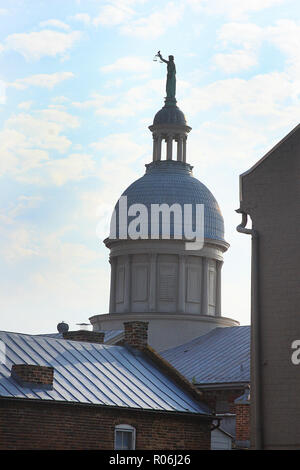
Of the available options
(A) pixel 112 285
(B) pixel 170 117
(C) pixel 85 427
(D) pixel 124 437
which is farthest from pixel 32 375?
(B) pixel 170 117

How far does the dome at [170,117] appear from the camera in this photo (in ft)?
236

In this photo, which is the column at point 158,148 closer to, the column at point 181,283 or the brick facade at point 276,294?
the column at point 181,283

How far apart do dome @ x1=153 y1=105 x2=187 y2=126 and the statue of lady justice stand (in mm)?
1504

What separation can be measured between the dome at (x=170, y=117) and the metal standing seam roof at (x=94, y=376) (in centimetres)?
3309

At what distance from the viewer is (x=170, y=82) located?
75875 millimetres

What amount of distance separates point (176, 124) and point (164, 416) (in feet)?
123

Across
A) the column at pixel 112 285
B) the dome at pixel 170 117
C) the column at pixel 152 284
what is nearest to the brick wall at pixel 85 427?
the column at pixel 152 284

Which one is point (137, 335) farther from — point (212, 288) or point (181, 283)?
point (212, 288)

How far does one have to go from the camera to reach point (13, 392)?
1288 inches

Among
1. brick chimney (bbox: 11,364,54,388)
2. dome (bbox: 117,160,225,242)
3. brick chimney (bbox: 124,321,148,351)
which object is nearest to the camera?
brick chimney (bbox: 11,364,54,388)

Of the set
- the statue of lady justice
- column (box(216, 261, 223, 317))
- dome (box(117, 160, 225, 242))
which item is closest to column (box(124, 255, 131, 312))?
dome (box(117, 160, 225, 242))

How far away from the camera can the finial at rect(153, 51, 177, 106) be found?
243ft

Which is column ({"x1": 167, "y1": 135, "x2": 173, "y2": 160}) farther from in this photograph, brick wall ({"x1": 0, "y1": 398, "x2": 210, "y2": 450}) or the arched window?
the arched window
